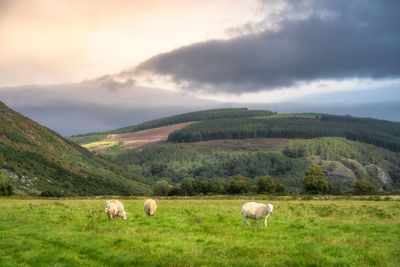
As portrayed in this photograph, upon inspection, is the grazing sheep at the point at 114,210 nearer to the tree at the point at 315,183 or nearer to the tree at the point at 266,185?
the tree at the point at 266,185

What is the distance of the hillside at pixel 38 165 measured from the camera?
108 meters

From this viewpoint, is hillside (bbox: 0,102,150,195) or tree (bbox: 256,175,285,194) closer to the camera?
tree (bbox: 256,175,285,194)

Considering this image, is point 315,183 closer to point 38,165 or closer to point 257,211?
point 257,211

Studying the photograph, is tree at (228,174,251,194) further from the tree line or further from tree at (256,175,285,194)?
tree at (256,175,285,194)

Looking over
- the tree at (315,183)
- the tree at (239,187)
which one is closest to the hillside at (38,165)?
the tree at (239,187)

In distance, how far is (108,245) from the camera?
15891 millimetres

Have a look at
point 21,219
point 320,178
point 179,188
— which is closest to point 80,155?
point 179,188

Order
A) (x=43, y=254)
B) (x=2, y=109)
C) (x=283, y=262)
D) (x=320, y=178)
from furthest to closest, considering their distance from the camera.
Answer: (x=2, y=109)
(x=320, y=178)
(x=43, y=254)
(x=283, y=262)

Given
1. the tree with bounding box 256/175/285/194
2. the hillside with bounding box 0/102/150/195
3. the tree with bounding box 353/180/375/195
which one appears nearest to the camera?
the tree with bounding box 353/180/375/195

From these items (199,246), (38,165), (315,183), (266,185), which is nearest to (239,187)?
(266,185)

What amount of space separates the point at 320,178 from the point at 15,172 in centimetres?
9407

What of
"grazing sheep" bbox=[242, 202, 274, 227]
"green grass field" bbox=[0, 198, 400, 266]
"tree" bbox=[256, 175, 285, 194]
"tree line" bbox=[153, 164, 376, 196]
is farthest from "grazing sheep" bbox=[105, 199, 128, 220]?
"tree" bbox=[256, 175, 285, 194]

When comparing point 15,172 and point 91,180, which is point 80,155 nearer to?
point 91,180

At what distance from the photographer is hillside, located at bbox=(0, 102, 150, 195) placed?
107938mm
